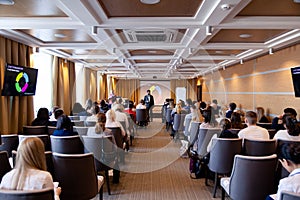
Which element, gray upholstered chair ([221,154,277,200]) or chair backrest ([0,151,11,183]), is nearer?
chair backrest ([0,151,11,183])

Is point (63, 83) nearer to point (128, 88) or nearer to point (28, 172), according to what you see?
point (28, 172)

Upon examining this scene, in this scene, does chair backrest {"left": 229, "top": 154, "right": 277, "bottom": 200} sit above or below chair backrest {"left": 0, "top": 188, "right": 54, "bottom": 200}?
below

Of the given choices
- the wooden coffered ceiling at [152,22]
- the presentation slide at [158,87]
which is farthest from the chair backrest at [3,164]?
the presentation slide at [158,87]

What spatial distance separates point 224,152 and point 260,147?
0.47m

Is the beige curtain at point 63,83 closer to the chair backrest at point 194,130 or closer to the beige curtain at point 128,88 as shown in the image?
the chair backrest at point 194,130

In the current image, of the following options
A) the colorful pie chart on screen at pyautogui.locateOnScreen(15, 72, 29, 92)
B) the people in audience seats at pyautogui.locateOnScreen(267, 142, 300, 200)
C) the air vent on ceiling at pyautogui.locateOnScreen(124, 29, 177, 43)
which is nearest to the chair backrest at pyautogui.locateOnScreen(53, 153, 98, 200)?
the people in audience seats at pyautogui.locateOnScreen(267, 142, 300, 200)

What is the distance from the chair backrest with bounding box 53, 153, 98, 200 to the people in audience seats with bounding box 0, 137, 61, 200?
80 cm

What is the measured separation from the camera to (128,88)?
68.1ft

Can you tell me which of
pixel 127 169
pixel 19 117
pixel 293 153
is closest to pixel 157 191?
pixel 127 169

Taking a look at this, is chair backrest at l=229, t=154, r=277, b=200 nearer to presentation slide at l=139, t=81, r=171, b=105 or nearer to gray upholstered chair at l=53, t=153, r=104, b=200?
gray upholstered chair at l=53, t=153, r=104, b=200

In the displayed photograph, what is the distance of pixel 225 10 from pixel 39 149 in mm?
2847

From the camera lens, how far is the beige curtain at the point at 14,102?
203 inches

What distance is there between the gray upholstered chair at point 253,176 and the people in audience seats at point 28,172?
76.7 inches

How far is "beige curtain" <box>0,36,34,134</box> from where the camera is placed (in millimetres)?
5145
